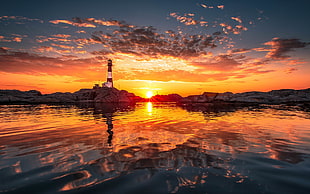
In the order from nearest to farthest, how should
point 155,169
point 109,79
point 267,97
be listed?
point 155,169, point 267,97, point 109,79

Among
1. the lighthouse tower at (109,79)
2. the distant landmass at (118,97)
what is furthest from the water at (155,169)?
the lighthouse tower at (109,79)

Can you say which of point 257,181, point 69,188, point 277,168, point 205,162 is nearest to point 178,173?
point 205,162

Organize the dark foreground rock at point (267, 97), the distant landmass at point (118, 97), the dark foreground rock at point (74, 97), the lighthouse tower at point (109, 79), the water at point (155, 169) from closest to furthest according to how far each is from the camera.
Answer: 1. the water at point (155, 169)
2. the dark foreground rock at point (267, 97)
3. the distant landmass at point (118, 97)
4. the dark foreground rock at point (74, 97)
5. the lighthouse tower at point (109, 79)

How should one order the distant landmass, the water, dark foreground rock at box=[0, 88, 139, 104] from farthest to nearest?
dark foreground rock at box=[0, 88, 139, 104]
the distant landmass
the water

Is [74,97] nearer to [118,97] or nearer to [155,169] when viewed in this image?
[118,97]

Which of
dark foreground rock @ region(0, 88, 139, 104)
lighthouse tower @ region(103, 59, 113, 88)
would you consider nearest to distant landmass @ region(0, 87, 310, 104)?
dark foreground rock @ region(0, 88, 139, 104)

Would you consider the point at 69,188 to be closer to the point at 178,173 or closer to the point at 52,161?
the point at 52,161

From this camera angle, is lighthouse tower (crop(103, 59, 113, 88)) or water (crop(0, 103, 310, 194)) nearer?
water (crop(0, 103, 310, 194))

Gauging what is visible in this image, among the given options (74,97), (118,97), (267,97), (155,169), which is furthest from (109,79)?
(155,169)

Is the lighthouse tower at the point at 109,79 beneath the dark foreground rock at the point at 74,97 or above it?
above

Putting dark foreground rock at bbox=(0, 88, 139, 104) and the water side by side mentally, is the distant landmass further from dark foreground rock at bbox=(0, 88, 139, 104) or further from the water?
the water

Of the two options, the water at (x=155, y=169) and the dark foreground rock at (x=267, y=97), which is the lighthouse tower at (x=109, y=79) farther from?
the water at (x=155, y=169)

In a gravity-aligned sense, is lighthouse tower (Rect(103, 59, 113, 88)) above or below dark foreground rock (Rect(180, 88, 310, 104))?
above

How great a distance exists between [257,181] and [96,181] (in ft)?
15.1
